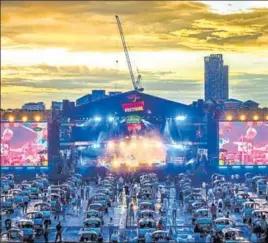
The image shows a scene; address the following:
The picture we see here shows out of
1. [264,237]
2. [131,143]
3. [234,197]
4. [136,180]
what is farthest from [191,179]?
[264,237]

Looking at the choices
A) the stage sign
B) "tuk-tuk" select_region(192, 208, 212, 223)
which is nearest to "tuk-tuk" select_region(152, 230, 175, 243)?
"tuk-tuk" select_region(192, 208, 212, 223)

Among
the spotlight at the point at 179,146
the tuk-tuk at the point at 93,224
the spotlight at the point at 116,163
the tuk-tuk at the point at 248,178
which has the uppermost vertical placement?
the spotlight at the point at 179,146

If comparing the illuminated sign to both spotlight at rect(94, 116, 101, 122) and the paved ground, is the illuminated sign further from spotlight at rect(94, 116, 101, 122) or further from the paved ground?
the paved ground

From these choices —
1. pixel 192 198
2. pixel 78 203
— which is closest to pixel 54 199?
pixel 78 203

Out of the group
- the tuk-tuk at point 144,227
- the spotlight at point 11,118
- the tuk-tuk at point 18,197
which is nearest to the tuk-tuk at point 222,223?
the tuk-tuk at point 144,227

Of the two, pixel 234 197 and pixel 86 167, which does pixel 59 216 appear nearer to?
pixel 234 197

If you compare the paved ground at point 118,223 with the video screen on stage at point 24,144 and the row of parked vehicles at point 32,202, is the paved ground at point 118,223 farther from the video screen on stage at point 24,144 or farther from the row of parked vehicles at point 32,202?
the video screen on stage at point 24,144
